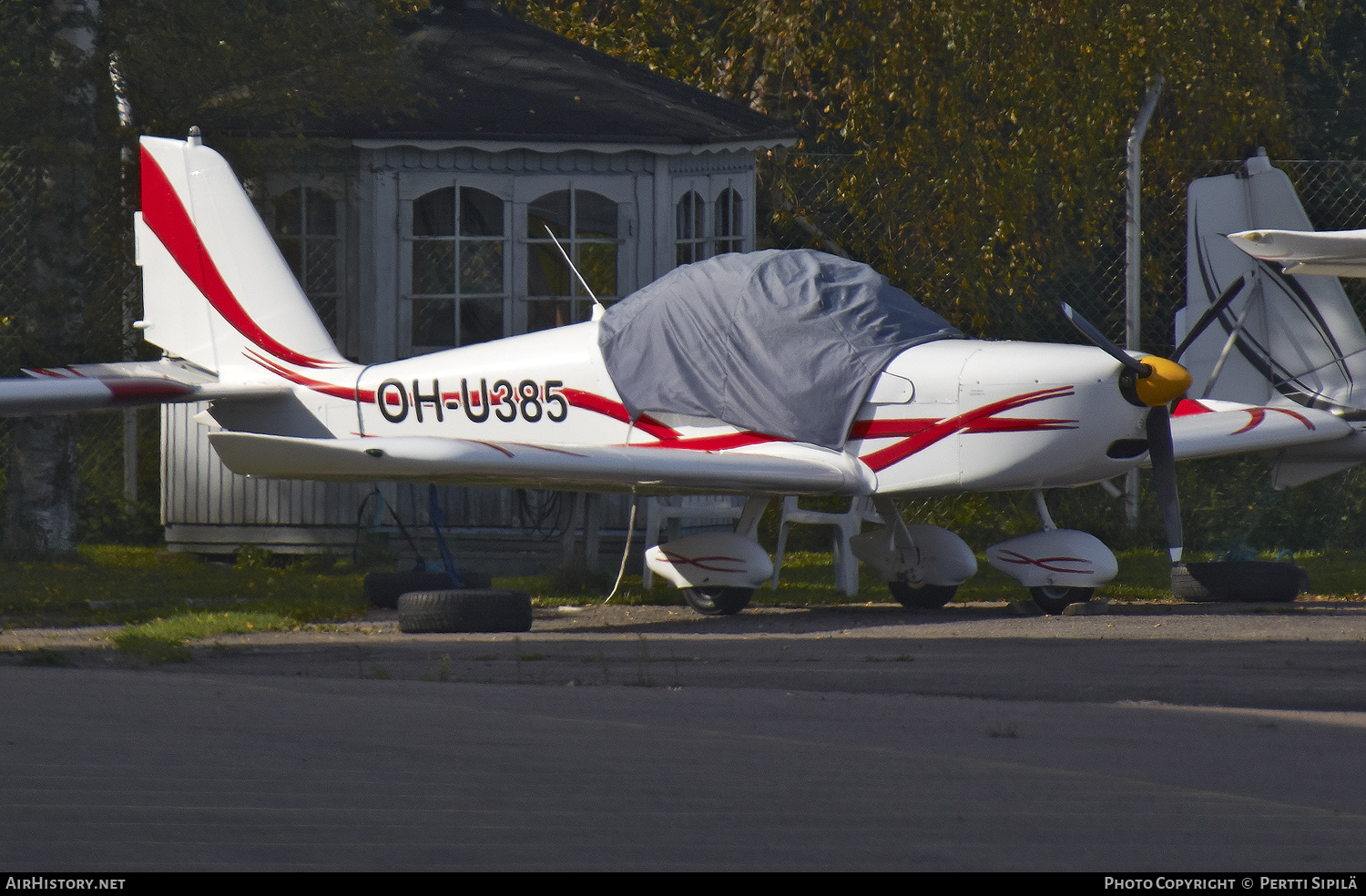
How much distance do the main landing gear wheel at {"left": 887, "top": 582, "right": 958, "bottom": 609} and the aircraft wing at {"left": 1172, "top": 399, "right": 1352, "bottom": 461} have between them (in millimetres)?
1611

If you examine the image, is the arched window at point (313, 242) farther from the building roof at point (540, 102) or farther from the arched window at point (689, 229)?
the arched window at point (689, 229)

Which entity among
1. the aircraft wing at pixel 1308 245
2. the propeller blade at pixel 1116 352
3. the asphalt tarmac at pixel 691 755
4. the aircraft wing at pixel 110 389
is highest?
the aircraft wing at pixel 1308 245

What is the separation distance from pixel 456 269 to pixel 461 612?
4150mm

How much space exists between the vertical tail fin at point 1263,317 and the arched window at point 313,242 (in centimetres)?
615

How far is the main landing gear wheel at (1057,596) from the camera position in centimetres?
988

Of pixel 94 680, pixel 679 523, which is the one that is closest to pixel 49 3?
pixel 679 523

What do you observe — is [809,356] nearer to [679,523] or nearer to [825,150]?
[679,523]

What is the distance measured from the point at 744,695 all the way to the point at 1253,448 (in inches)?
217

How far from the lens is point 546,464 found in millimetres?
9273

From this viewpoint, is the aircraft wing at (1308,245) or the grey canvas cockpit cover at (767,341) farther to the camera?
the grey canvas cockpit cover at (767,341)

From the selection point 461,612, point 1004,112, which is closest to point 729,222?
point 1004,112

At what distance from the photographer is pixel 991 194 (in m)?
14.8

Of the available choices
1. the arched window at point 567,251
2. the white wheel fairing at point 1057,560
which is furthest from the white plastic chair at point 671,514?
the white wheel fairing at point 1057,560

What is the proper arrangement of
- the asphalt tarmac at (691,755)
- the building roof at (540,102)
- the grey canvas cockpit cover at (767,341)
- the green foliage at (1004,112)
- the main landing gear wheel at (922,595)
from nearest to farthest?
the asphalt tarmac at (691,755)
the grey canvas cockpit cover at (767,341)
the main landing gear wheel at (922,595)
the building roof at (540,102)
the green foliage at (1004,112)
